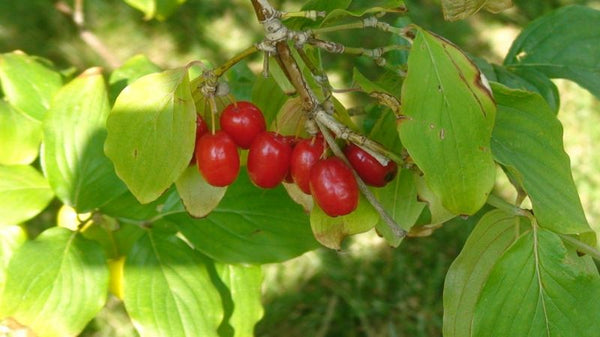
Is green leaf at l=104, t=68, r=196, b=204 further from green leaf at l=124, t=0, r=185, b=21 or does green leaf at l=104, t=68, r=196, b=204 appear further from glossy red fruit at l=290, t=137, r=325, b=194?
green leaf at l=124, t=0, r=185, b=21

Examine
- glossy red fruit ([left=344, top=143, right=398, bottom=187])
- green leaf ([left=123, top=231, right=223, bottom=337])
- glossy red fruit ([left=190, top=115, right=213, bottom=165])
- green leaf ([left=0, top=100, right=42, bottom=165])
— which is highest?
glossy red fruit ([left=190, top=115, right=213, bottom=165])

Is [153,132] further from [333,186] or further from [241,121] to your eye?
[333,186]

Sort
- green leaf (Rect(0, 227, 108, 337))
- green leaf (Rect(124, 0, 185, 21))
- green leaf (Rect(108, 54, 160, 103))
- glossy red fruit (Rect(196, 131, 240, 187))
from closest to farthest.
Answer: glossy red fruit (Rect(196, 131, 240, 187)), green leaf (Rect(0, 227, 108, 337)), green leaf (Rect(108, 54, 160, 103)), green leaf (Rect(124, 0, 185, 21))

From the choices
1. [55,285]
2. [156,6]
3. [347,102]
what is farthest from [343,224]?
[347,102]

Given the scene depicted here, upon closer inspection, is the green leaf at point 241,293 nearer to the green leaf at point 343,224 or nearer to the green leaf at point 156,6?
the green leaf at point 343,224

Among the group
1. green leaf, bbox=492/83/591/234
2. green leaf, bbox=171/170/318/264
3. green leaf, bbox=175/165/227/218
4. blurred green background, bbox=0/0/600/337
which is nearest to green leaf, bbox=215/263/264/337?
green leaf, bbox=171/170/318/264

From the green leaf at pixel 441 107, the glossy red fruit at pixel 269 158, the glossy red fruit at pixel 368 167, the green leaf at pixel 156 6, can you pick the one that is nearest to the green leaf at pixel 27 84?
the green leaf at pixel 156 6
